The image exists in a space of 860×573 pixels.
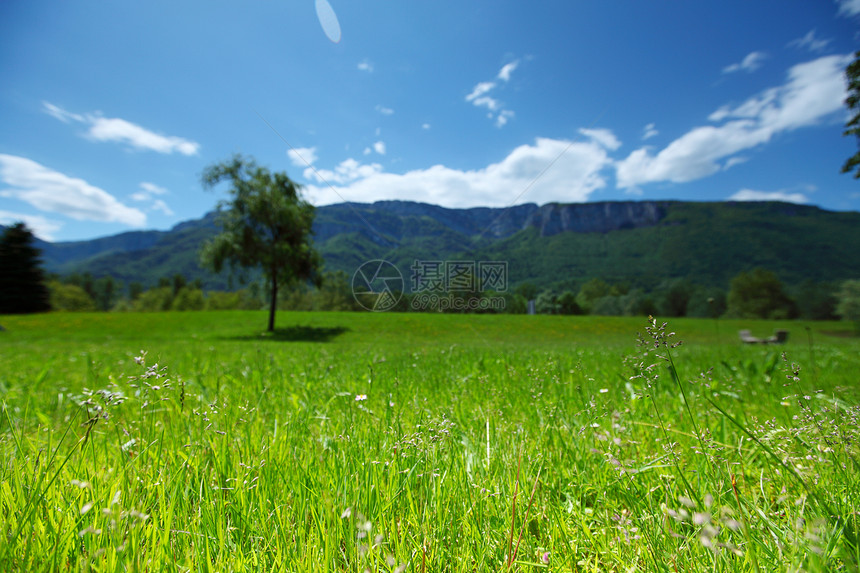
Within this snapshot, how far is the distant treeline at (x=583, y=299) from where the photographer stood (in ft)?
34.4

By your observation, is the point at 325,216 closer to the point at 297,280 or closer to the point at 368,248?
the point at 297,280

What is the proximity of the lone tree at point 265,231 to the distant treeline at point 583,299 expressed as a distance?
2.16m

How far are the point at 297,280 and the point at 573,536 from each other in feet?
106

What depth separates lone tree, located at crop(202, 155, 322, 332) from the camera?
93.6ft

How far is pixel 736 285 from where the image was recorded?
6244cm

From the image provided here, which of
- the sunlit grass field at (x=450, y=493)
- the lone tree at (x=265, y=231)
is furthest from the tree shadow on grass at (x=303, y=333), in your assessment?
the sunlit grass field at (x=450, y=493)

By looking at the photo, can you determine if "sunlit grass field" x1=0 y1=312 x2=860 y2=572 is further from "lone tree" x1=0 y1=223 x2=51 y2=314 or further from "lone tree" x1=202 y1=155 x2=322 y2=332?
"lone tree" x1=0 y1=223 x2=51 y2=314

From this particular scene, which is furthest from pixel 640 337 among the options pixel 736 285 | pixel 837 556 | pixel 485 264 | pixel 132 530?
pixel 736 285

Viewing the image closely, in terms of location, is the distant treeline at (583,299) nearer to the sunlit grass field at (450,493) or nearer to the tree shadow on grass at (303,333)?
the sunlit grass field at (450,493)

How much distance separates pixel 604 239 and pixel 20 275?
3605 inches

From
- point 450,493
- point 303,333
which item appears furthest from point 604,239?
point 450,493

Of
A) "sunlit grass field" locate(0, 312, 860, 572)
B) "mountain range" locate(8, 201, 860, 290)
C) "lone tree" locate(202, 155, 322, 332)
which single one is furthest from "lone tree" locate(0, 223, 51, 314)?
"sunlit grass field" locate(0, 312, 860, 572)

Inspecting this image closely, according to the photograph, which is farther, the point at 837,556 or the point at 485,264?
the point at 485,264

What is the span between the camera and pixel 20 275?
56.0 meters
